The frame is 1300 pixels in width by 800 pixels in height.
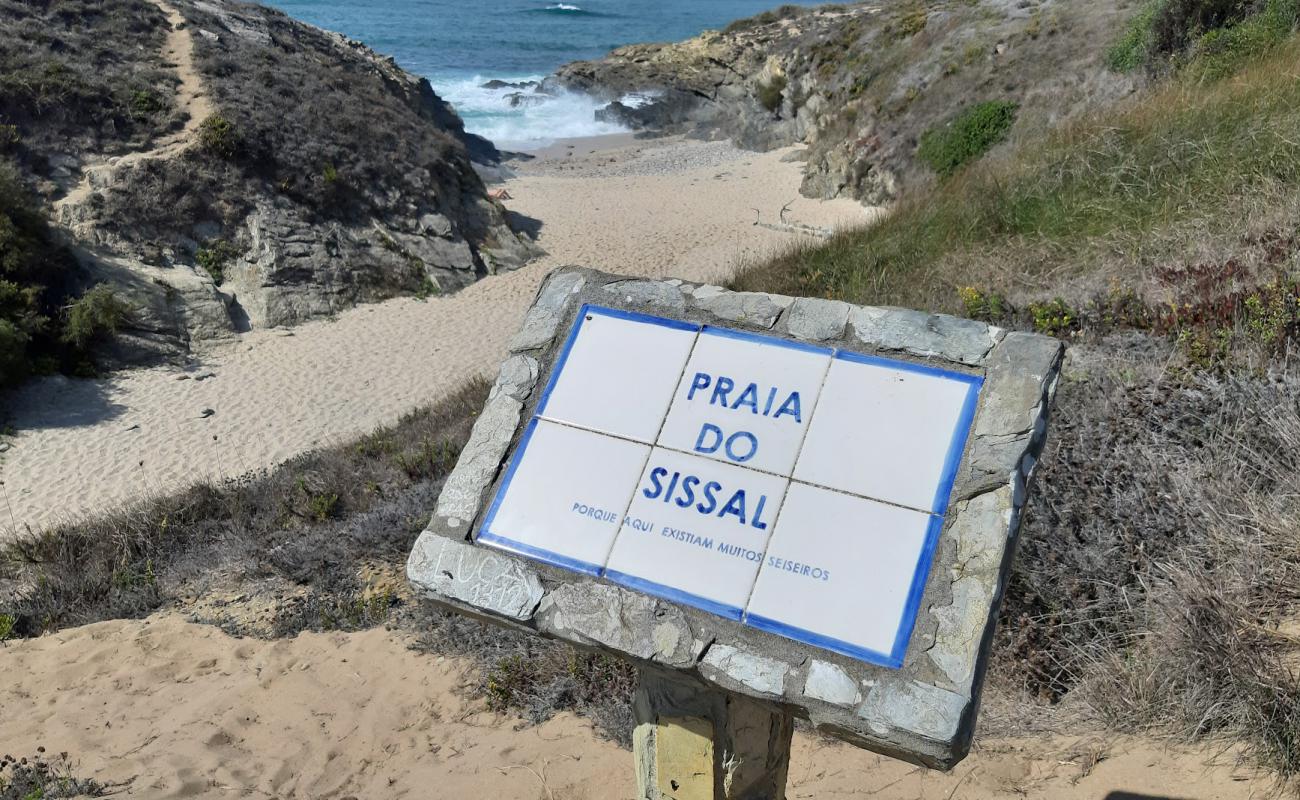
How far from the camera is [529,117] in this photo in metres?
38.8

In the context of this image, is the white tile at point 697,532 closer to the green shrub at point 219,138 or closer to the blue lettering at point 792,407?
the blue lettering at point 792,407

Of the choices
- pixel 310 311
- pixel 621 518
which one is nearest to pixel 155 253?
pixel 310 311

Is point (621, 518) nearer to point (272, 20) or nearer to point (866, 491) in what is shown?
point (866, 491)

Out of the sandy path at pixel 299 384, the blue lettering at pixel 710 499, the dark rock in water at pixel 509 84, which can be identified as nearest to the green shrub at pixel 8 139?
the sandy path at pixel 299 384

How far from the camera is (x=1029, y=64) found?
55.8ft

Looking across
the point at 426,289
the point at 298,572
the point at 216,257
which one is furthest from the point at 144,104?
the point at 298,572

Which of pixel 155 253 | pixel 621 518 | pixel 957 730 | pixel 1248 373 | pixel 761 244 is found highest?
pixel 621 518

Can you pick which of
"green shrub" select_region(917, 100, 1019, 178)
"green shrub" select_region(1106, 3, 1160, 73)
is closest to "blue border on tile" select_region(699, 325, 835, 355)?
"green shrub" select_region(917, 100, 1019, 178)

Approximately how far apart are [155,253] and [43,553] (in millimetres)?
9516

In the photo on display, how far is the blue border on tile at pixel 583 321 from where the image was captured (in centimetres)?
246

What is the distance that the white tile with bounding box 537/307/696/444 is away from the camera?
236 centimetres

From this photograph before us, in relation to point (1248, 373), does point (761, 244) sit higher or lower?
lower

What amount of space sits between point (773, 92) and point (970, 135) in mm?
14169

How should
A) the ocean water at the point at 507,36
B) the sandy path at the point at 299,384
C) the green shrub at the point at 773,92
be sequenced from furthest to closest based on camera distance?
1. the ocean water at the point at 507,36
2. the green shrub at the point at 773,92
3. the sandy path at the point at 299,384
